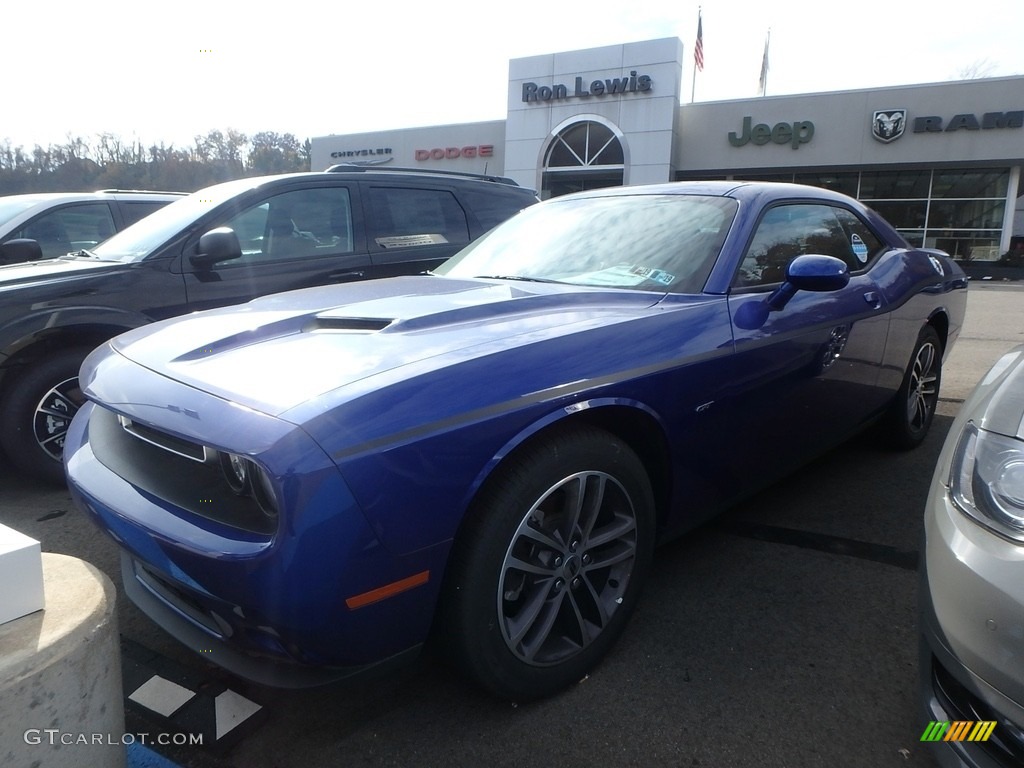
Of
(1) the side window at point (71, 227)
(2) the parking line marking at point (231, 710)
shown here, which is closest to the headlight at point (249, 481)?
(2) the parking line marking at point (231, 710)

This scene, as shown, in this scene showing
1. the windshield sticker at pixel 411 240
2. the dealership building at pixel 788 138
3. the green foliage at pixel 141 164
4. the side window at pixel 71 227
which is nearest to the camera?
the windshield sticker at pixel 411 240

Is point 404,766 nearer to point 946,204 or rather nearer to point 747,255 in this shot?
point 747,255

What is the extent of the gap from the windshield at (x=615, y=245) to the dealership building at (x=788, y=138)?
20226mm

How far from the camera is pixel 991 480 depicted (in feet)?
5.54

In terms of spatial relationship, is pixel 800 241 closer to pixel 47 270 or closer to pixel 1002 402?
pixel 1002 402

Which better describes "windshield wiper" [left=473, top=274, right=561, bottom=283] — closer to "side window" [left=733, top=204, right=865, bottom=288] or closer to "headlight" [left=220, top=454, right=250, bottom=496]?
"side window" [left=733, top=204, right=865, bottom=288]

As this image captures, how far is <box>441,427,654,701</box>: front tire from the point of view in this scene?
6.16ft

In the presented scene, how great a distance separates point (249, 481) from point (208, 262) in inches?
110

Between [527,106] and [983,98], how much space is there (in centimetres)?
1490

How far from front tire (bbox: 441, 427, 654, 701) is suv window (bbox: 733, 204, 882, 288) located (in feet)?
3.50

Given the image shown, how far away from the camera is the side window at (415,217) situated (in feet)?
16.5

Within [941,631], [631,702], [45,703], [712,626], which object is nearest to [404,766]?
[631,702]

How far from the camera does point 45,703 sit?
1432 mm

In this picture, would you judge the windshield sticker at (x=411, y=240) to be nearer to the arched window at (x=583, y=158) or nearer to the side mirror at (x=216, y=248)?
the side mirror at (x=216, y=248)
